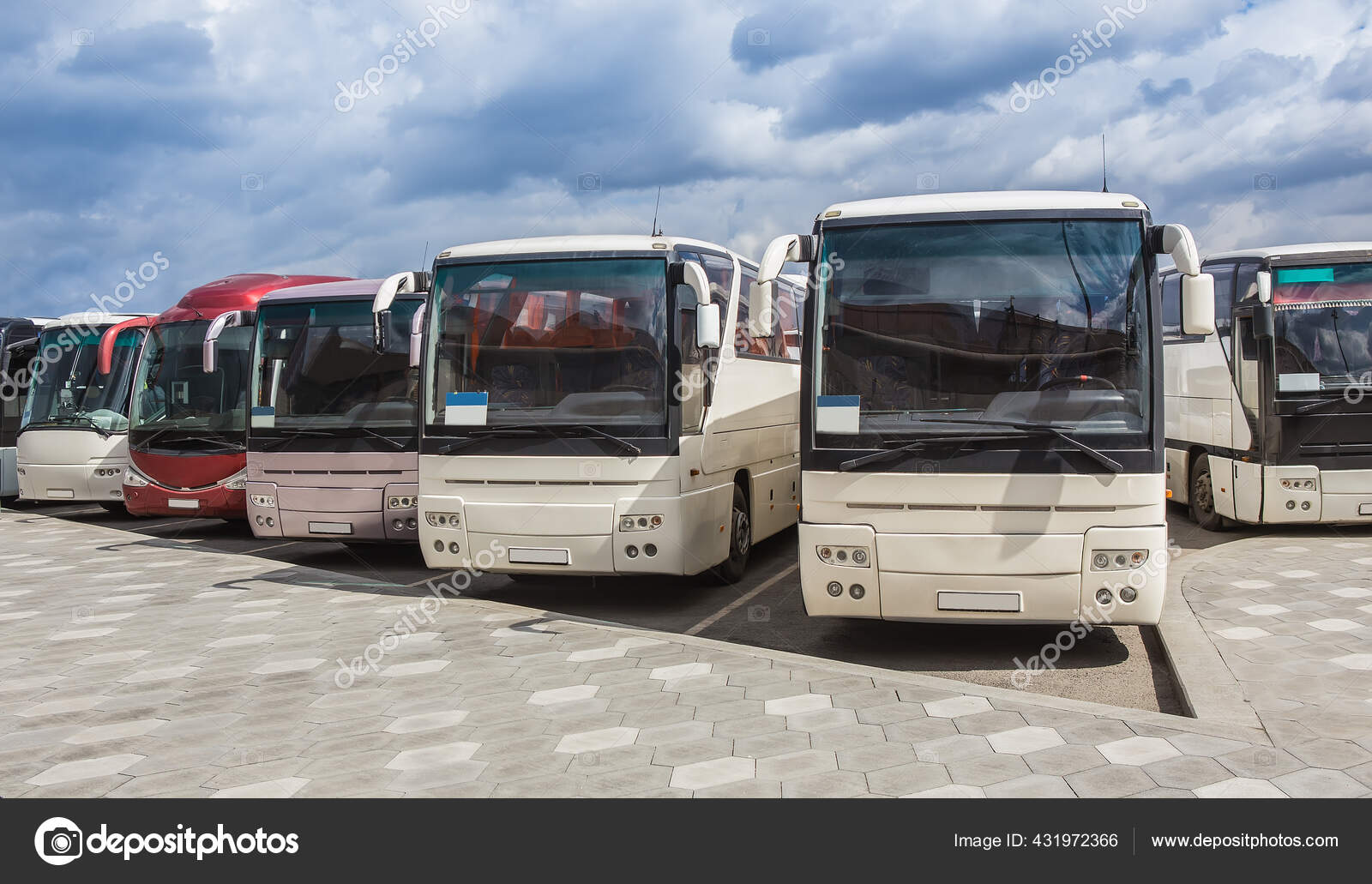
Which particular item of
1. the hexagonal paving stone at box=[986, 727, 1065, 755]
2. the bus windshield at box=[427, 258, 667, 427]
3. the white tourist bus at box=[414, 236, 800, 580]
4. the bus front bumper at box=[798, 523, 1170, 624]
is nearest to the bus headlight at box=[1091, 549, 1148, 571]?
the bus front bumper at box=[798, 523, 1170, 624]

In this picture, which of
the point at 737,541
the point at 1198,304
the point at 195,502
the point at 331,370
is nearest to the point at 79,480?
the point at 195,502

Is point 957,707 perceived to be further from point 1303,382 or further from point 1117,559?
point 1303,382

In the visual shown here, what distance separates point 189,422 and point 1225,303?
12648mm

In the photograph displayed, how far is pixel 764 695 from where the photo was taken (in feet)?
22.1

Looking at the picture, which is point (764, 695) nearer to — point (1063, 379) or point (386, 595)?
point (1063, 379)

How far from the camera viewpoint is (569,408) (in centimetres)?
990

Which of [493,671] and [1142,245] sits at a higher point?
[1142,245]

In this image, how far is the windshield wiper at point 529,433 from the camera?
31.9 feet

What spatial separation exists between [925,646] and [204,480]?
10318 mm

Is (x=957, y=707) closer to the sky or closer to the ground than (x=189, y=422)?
closer to the ground

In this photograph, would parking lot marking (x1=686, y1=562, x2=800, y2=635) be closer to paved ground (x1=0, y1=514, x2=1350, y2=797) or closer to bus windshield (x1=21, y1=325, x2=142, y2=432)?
paved ground (x1=0, y1=514, x2=1350, y2=797)

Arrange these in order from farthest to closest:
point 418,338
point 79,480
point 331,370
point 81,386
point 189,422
Result: point 81,386
point 79,480
point 189,422
point 331,370
point 418,338

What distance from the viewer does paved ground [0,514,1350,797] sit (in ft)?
17.1
